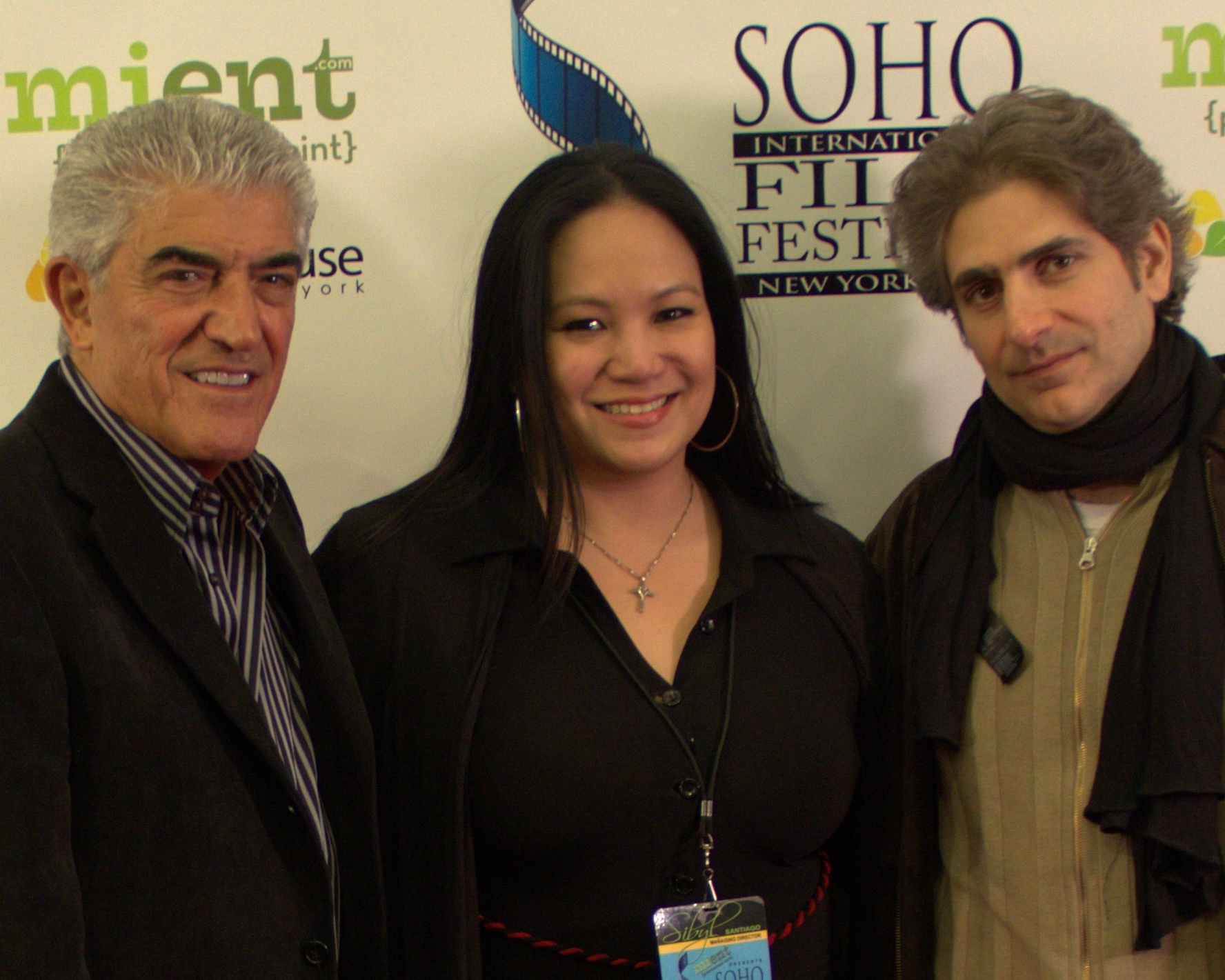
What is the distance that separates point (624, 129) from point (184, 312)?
1.17 metres

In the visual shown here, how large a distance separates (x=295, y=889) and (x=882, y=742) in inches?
39.1

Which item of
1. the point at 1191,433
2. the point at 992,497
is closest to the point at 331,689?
the point at 992,497

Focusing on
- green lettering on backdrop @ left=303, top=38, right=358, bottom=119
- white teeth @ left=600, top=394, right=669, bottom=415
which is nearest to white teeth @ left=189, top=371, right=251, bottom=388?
white teeth @ left=600, top=394, right=669, bottom=415

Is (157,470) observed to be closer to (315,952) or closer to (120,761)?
(120,761)

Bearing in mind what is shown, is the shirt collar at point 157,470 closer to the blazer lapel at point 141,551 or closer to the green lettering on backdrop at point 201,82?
the blazer lapel at point 141,551

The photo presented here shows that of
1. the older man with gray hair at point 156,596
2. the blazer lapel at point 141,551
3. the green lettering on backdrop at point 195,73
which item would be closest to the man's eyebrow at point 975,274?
the older man with gray hair at point 156,596

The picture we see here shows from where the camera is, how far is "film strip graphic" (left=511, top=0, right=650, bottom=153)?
228cm

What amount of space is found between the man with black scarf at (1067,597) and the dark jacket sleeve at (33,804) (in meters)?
1.20

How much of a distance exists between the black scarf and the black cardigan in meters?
0.34

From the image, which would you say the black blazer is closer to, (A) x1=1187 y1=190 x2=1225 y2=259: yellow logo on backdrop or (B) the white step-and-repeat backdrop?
(B) the white step-and-repeat backdrop

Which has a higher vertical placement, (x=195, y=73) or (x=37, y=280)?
(x=195, y=73)

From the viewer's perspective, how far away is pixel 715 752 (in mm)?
1728

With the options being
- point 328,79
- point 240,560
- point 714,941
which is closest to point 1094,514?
point 714,941

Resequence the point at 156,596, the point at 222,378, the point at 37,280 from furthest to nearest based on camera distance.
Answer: the point at 37,280, the point at 222,378, the point at 156,596
